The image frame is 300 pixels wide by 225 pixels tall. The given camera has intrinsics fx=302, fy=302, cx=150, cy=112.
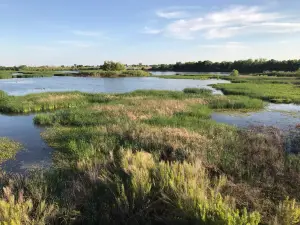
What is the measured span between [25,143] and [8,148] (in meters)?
1.54

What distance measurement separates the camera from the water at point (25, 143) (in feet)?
44.5

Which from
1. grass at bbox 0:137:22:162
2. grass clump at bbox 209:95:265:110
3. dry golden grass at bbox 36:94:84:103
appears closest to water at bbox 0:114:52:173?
grass at bbox 0:137:22:162

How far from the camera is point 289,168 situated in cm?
963

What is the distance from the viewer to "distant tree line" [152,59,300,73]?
365 ft

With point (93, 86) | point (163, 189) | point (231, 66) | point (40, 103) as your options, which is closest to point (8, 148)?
point (163, 189)

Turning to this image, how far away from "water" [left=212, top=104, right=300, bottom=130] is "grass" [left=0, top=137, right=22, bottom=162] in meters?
14.6

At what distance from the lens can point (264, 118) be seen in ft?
81.1

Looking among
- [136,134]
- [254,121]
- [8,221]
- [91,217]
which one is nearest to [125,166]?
[91,217]

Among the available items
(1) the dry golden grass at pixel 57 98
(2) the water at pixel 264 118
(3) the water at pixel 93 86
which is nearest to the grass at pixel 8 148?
(1) the dry golden grass at pixel 57 98

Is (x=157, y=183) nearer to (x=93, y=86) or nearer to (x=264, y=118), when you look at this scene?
(x=264, y=118)

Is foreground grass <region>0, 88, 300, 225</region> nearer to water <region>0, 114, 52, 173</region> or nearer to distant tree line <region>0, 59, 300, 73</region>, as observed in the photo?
water <region>0, 114, 52, 173</region>

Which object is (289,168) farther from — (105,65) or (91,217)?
(105,65)

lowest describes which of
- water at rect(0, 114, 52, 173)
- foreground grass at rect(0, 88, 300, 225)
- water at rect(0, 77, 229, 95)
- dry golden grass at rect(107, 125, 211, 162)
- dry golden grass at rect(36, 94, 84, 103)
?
water at rect(0, 77, 229, 95)

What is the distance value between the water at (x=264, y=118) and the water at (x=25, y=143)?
13421 millimetres
